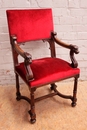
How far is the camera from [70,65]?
4.78ft

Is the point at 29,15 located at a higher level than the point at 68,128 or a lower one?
higher

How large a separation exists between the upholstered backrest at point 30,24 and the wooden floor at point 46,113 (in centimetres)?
71

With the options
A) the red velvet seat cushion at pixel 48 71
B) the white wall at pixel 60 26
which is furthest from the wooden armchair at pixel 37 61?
the white wall at pixel 60 26

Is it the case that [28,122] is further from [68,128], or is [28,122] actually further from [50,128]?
[68,128]

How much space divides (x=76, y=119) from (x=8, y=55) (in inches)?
41.5

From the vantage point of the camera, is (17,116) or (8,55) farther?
(8,55)

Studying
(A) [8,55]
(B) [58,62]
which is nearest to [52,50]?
(B) [58,62]

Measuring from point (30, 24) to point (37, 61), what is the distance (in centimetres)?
37

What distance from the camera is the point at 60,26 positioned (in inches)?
70.3

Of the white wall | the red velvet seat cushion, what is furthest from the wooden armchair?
the white wall

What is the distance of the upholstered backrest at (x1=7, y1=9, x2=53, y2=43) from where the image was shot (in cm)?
143

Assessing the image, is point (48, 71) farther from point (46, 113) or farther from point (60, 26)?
point (60, 26)

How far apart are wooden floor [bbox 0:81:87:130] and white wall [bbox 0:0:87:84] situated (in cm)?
39

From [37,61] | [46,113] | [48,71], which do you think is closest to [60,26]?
[37,61]
